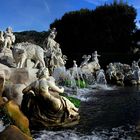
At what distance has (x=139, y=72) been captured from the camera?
32531 mm

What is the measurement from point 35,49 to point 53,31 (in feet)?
34.8

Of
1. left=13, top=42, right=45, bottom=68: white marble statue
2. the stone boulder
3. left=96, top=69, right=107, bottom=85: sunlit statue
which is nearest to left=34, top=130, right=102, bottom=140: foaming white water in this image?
the stone boulder

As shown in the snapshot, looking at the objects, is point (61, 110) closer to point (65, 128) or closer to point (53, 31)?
point (65, 128)

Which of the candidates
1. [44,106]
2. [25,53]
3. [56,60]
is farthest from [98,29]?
[44,106]

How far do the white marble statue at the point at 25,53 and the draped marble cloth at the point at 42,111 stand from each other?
8.28 meters

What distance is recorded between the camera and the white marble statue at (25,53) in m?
21.1

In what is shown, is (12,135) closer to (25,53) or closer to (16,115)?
(16,115)

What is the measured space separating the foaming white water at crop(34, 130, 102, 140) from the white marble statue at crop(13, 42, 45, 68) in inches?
374

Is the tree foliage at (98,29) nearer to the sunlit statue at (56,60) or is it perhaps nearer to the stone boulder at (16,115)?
the sunlit statue at (56,60)

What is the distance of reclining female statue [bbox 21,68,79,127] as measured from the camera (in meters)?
12.7

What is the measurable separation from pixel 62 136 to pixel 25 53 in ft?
34.3

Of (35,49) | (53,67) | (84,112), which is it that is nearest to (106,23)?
(53,67)

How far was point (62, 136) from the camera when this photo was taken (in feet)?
38.1

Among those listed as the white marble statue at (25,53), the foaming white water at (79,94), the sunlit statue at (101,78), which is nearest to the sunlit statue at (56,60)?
the sunlit statue at (101,78)
